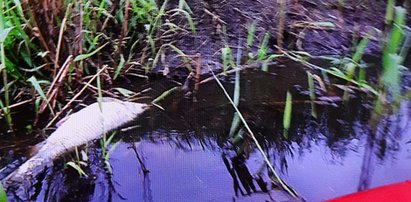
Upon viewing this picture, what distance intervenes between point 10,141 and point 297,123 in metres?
0.99

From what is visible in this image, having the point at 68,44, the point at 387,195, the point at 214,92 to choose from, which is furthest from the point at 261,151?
the point at 68,44

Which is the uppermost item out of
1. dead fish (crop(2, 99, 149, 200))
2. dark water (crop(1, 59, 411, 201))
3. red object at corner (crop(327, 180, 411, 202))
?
red object at corner (crop(327, 180, 411, 202))

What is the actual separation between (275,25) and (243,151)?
35.0 inches

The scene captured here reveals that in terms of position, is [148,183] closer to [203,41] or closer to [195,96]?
[195,96]

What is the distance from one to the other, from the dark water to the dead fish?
4 cm

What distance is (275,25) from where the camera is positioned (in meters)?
2.46

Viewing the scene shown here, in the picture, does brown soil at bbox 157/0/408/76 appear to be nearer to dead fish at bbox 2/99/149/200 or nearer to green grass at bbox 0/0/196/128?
green grass at bbox 0/0/196/128

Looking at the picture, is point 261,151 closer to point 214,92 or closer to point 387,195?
point 214,92

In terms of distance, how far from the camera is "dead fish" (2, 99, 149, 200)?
1629mm

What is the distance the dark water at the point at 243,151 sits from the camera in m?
1.61

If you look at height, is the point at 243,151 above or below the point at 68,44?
below

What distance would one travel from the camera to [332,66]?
223 cm

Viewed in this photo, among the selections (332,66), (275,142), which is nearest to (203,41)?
(332,66)

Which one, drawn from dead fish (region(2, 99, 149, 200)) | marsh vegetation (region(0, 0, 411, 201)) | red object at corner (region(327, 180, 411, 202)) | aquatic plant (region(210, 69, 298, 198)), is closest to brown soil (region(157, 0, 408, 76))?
marsh vegetation (region(0, 0, 411, 201))
